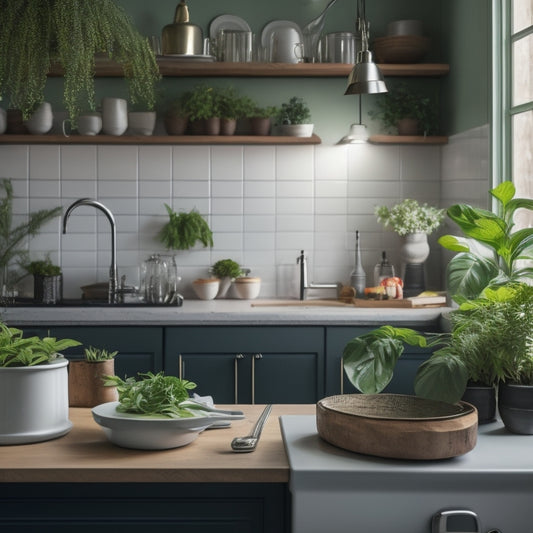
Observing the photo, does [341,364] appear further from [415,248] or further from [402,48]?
[402,48]

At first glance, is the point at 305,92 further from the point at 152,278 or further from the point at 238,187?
the point at 152,278

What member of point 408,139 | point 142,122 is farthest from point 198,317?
point 408,139

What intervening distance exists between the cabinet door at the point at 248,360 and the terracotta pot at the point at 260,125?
3.87 feet

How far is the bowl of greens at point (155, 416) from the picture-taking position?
151 centimetres

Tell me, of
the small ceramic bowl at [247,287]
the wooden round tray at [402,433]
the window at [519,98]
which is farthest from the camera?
the small ceramic bowl at [247,287]

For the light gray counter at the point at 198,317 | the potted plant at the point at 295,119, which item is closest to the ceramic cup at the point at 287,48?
the potted plant at the point at 295,119

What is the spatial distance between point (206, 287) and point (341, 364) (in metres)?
0.96

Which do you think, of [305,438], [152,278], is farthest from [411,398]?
[152,278]

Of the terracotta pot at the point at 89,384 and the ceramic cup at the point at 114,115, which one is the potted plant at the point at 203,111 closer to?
the ceramic cup at the point at 114,115

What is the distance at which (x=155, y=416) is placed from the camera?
1547 millimetres

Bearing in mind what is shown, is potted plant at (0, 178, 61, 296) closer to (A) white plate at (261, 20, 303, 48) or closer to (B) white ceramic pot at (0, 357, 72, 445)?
(A) white plate at (261, 20, 303, 48)

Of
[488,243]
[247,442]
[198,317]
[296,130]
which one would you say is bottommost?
[247,442]

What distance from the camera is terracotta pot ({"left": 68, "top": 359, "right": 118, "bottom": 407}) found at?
1890 mm

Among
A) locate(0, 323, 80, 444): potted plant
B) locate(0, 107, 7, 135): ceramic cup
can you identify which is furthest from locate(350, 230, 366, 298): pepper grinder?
locate(0, 323, 80, 444): potted plant
